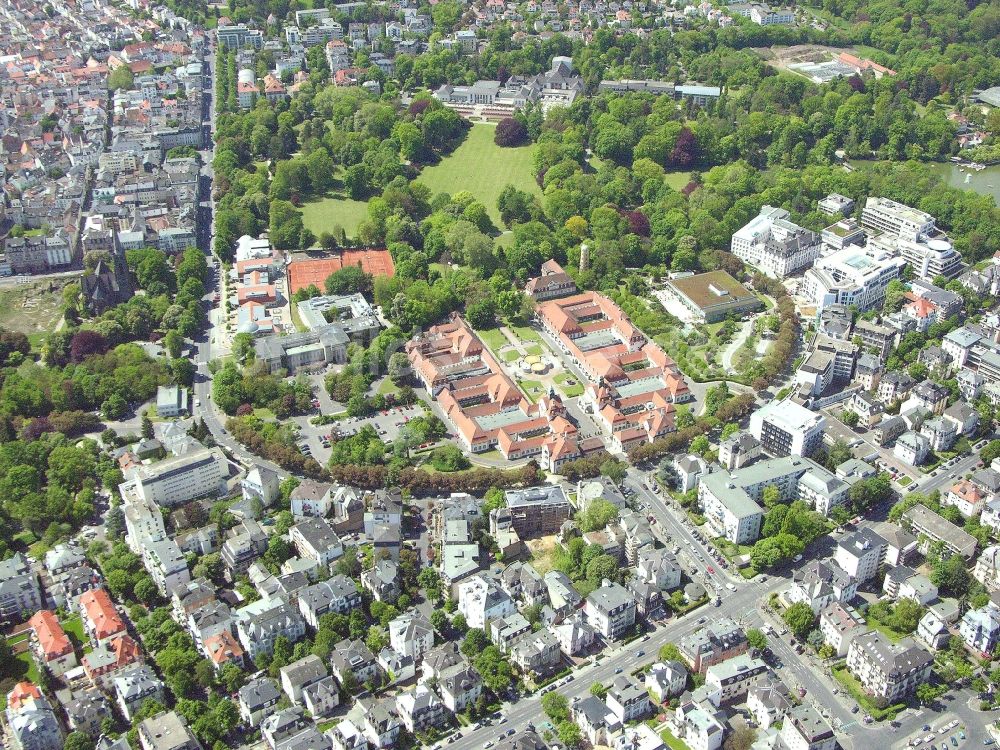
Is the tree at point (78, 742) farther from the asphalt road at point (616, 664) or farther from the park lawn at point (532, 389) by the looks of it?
the park lawn at point (532, 389)

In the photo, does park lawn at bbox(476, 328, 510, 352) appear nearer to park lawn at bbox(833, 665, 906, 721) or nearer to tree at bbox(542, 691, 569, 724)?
tree at bbox(542, 691, 569, 724)

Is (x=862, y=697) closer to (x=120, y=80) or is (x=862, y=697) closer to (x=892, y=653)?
(x=892, y=653)

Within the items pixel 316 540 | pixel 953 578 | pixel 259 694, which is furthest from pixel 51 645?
pixel 953 578

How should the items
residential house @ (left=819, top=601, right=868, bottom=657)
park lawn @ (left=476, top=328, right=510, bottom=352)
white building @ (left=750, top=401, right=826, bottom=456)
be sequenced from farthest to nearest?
park lawn @ (left=476, top=328, right=510, bottom=352) → white building @ (left=750, top=401, right=826, bottom=456) → residential house @ (left=819, top=601, right=868, bottom=657)

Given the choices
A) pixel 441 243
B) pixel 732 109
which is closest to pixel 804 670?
pixel 441 243

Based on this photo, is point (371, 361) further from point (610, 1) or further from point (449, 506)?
point (610, 1)

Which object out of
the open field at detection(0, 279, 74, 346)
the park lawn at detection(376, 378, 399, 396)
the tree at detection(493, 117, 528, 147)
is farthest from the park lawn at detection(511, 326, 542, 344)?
the tree at detection(493, 117, 528, 147)

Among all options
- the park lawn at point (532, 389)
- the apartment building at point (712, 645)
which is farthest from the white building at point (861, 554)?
the park lawn at point (532, 389)
